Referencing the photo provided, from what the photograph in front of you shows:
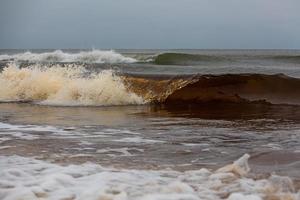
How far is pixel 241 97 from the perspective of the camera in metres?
10.1

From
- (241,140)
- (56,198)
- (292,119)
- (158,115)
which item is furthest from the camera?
(158,115)

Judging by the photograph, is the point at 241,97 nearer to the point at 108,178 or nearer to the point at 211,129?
the point at 211,129

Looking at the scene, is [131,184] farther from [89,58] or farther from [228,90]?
[89,58]

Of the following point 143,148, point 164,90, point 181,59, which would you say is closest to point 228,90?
point 164,90

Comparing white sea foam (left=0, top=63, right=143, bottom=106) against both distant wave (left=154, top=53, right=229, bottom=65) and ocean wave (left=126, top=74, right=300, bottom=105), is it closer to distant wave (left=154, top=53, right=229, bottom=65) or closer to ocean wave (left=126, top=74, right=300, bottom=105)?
ocean wave (left=126, top=74, right=300, bottom=105)

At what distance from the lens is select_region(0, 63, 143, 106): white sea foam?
10.4 m

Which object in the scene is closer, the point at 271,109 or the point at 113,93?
the point at 271,109

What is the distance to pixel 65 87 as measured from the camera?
10.9m

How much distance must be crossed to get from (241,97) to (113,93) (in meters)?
2.68

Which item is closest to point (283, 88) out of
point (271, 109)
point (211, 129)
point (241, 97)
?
point (241, 97)

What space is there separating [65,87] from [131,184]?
25.2ft

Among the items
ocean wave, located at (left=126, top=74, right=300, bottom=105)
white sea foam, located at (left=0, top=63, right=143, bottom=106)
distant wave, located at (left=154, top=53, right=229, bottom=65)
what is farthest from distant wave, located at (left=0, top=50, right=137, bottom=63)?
ocean wave, located at (left=126, top=74, right=300, bottom=105)

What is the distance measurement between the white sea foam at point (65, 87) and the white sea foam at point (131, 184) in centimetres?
635

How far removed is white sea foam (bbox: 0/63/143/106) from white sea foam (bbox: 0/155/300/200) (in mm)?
6347
